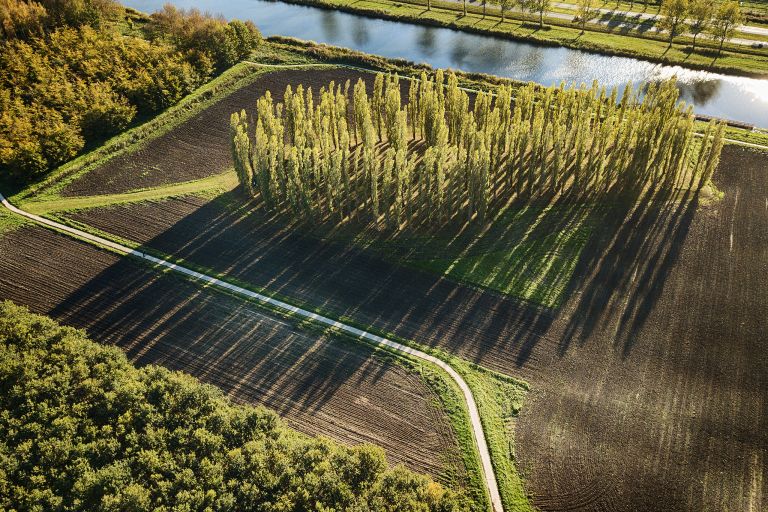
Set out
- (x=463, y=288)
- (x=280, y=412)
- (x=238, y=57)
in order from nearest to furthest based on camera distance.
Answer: (x=280, y=412)
(x=463, y=288)
(x=238, y=57)

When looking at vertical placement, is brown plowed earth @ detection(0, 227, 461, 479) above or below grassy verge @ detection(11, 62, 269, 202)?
below

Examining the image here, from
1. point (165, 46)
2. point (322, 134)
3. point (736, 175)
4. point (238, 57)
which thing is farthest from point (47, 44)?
point (736, 175)

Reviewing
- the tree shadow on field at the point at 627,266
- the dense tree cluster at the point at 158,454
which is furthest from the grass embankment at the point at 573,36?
the dense tree cluster at the point at 158,454

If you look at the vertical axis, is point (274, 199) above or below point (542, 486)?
above

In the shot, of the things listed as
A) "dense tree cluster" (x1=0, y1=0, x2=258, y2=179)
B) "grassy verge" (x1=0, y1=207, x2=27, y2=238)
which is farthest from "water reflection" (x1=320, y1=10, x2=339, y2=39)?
"grassy verge" (x1=0, y1=207, x2=27, y2=238)

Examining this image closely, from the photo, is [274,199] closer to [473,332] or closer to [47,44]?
[473,332]

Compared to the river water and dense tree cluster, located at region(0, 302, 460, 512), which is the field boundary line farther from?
the river water
